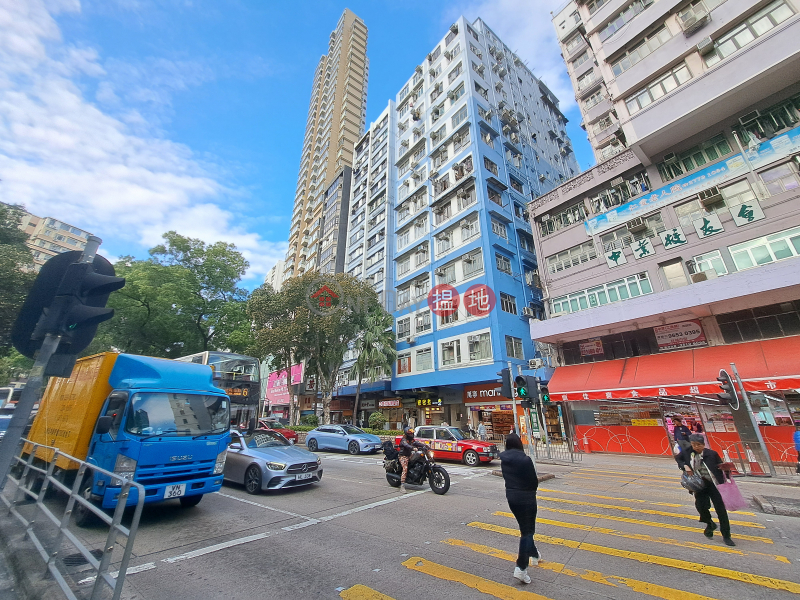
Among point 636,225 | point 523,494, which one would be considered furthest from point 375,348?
point 523,494

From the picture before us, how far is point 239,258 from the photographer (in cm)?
2927

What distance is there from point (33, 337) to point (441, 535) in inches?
233

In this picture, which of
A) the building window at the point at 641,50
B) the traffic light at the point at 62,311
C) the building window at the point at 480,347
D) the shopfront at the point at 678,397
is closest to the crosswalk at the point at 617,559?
the traffic light at the point at 62,311

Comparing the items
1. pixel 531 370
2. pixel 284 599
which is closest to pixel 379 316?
pixel 531 370

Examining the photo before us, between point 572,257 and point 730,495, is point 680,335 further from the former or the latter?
point 730,495

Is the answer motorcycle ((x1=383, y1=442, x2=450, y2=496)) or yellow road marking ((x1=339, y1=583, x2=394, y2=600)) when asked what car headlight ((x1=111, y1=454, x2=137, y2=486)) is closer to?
yellow road marking ((x1=339, y1=583, x2=394, y2=600))

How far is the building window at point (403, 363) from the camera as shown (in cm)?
2841

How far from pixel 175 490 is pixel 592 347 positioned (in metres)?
21.8

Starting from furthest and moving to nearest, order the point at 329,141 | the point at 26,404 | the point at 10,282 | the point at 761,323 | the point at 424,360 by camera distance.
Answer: the point at 329,141
the point at 424,360
the point at 10,282
the point at 761,323
the point at 26,404

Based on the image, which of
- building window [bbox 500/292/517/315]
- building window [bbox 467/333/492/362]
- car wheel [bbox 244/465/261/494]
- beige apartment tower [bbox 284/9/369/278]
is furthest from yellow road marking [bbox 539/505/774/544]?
beige apartment tower [bbox 284/9/369/278]

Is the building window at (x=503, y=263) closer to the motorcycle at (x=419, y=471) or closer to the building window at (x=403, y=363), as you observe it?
the building window at (x=403, y=363)

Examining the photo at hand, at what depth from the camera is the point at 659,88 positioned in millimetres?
19047

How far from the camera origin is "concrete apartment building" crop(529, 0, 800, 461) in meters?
15.0

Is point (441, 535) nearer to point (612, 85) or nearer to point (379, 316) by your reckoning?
point (379, 316)
